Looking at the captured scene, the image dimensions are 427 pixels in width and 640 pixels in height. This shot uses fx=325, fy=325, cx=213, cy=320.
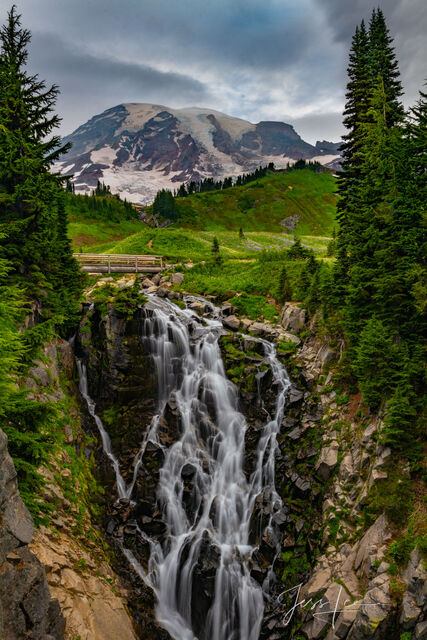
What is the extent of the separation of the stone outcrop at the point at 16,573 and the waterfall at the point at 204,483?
29.1 feet

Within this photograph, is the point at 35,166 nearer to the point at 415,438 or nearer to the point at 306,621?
the point at 415,438

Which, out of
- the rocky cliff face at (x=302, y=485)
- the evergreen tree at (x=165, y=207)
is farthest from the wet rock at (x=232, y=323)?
the evergreen tree at (x=165, y=207)

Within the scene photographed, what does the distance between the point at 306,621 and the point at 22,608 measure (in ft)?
33.8

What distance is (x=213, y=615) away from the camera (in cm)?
1426

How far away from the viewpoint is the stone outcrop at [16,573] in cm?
658

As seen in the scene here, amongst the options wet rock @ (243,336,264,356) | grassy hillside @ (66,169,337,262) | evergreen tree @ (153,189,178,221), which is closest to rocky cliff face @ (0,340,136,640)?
wet rock @ (243,336,264,356)

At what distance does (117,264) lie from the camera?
3438 cm

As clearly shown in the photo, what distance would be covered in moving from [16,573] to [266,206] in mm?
148915

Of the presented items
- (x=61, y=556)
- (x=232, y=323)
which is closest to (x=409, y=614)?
(x=61, y=556)

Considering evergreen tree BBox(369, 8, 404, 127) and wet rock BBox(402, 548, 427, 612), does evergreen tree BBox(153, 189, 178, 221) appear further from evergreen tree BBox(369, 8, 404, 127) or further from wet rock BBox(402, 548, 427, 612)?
wet rock BBox(402, 548, 427, 612)

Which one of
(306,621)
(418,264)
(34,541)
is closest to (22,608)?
(34,541)

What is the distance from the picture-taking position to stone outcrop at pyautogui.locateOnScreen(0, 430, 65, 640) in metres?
6.58

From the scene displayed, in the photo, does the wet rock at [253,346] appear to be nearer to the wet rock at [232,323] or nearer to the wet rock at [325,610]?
the wet rock at [232,323]

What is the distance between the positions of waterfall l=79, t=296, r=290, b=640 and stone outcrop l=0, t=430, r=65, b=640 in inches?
350
